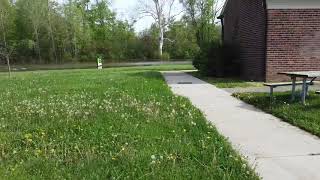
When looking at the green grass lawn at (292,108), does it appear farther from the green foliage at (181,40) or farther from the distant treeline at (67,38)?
the distant treeline at (67,38)

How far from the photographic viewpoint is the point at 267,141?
6809 mm

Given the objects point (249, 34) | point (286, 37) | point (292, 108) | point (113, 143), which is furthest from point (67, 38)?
point (113, 143)

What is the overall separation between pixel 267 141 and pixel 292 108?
111 inches

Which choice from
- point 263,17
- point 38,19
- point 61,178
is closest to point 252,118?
point 61,178

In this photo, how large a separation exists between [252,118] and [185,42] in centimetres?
5594

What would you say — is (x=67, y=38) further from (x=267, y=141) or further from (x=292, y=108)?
(x=267, y=141)

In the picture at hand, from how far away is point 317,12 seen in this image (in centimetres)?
1525

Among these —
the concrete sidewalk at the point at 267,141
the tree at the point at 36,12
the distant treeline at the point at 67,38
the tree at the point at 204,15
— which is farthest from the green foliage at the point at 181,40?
the concrete sidewalk at the point at 267,141

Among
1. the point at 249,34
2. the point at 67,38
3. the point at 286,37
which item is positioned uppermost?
the point at 67,38

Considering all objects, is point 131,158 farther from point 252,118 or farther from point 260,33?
point 260,33

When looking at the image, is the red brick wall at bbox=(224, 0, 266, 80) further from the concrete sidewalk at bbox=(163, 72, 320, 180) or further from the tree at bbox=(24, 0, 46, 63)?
the tree at bbox=(24, 0, 46, 63)

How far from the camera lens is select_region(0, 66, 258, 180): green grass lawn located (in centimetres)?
527

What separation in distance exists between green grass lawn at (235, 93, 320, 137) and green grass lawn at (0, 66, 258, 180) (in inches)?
61.9

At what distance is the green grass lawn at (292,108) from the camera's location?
7846 millimetres
